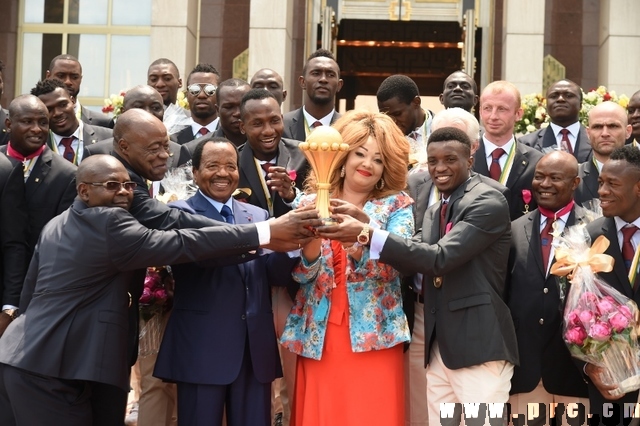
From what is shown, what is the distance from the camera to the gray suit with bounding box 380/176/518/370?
6828 millimetres

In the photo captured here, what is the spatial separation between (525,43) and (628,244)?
365 inches

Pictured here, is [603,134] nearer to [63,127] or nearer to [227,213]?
[227,213]

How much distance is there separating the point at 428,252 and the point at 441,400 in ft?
3.66

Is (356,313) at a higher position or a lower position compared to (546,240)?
lower

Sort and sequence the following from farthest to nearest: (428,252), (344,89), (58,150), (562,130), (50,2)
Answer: (344,89)
(50,2)
(562,130)
(58,150)
(428,252)

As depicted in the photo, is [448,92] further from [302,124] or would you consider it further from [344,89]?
[344,89]

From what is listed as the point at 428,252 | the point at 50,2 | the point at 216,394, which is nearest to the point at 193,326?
the point at 216,394

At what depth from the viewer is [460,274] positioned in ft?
23.1

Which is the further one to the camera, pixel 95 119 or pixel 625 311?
pixel 95 119

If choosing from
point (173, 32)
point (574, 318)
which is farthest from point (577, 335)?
point (173, 32)

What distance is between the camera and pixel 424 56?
23.1 m

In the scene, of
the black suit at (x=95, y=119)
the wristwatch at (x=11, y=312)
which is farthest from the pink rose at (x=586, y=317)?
the black suit at (x=95, y=119)

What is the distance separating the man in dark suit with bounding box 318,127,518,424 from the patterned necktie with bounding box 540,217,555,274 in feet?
2.05

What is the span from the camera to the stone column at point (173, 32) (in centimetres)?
1686
